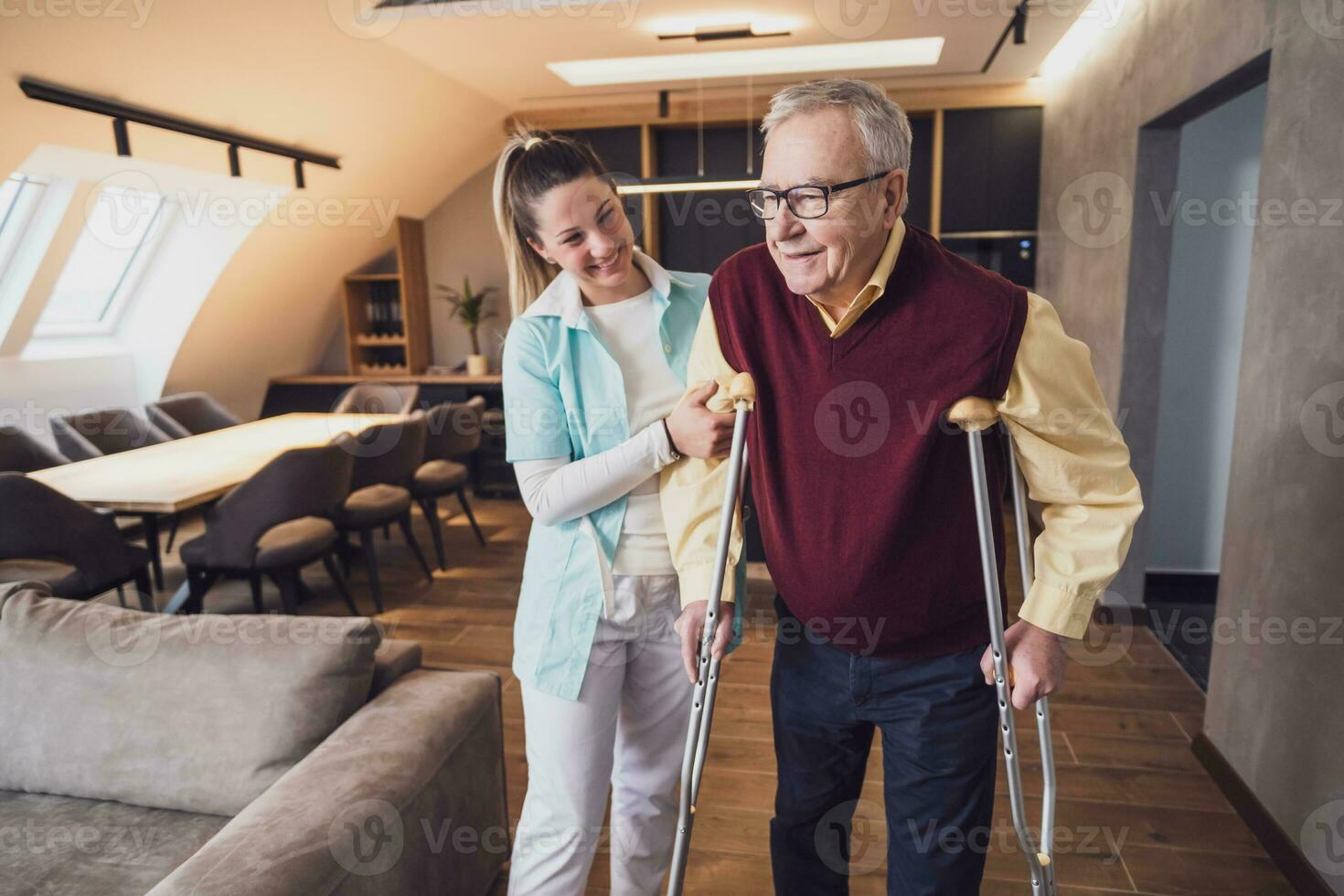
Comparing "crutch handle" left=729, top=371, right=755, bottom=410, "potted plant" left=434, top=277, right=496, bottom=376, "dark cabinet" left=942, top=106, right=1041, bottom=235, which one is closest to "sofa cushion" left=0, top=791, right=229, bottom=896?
"crutch handle" left=729, top=371, right=755, bottom=410

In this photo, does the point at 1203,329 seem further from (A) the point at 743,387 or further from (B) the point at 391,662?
(B) the point at 391,662

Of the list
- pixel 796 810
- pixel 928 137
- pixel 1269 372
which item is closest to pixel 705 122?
pixel 928 137

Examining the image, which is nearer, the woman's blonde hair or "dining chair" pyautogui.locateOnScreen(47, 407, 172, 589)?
the woman's blonde hair

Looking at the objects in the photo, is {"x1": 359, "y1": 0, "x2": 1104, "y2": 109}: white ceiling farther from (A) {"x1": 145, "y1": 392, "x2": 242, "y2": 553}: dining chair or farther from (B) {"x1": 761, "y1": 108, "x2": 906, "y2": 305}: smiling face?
(B) {"x1": 761, "y1": 108, "x2": 906, "y2": 305}: smiling face

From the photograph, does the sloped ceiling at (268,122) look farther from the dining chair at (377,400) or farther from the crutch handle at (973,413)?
the crutch handle at (973,413)

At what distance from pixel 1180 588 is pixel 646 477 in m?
3.67

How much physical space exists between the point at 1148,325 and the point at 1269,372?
4.88ft

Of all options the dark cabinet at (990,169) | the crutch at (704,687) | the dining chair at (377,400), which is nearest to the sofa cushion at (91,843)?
the crutch at (704,687)

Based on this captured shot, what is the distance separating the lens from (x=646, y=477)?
4.55 ft

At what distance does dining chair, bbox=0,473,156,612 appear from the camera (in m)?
2.96

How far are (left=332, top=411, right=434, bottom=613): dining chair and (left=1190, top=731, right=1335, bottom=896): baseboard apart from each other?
338 centimetres

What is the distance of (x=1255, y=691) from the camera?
232 cm

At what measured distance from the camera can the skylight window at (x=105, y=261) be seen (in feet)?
17.5

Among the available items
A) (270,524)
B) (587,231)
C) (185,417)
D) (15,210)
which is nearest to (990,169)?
(270,524)
